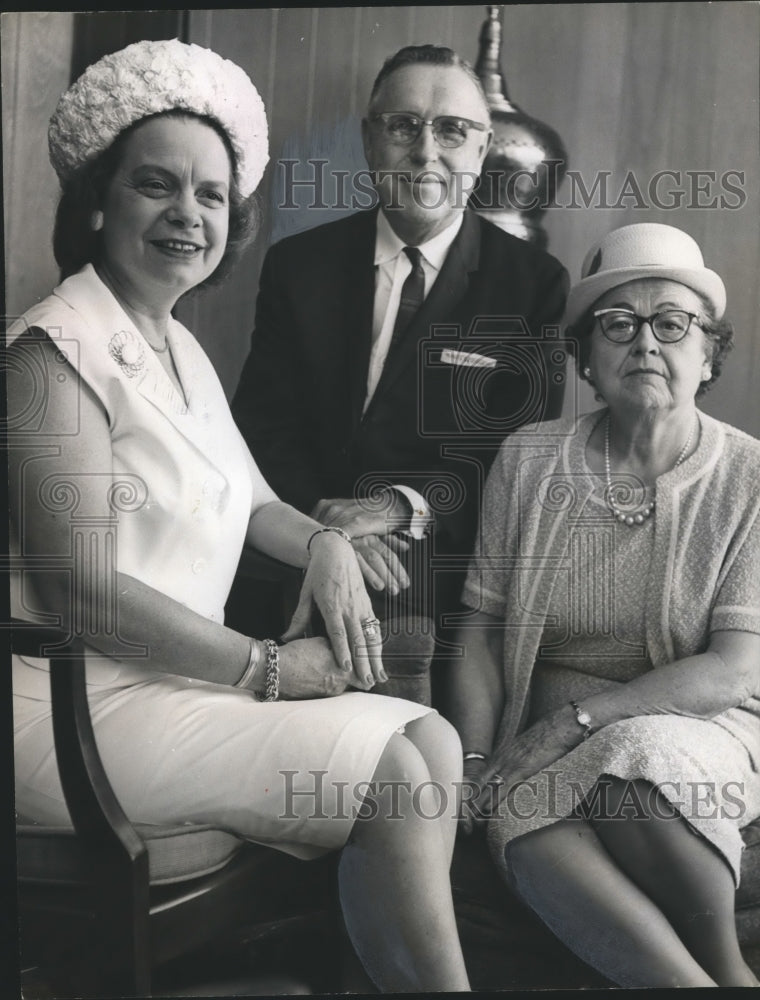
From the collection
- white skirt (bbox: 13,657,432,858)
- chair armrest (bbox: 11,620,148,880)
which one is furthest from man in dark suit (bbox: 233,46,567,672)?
chair armrest (bbox: 11,620,148,880)

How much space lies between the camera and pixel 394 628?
2551 mm

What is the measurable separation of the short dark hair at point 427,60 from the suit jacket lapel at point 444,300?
287 mm

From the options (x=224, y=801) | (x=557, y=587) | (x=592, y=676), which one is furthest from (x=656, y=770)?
(x=224, y=801)

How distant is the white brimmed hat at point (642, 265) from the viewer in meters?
2.52

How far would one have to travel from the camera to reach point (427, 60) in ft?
8.36

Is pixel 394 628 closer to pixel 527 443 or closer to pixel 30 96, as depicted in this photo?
pixel 527 443

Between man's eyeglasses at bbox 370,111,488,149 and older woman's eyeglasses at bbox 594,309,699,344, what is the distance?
0.49m

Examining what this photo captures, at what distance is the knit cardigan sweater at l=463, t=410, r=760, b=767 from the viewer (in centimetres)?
250

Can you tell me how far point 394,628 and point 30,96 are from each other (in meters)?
1.41

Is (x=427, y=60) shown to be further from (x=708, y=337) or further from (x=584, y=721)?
(x=584, y=721)

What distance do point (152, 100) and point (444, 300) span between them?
2.49 feet

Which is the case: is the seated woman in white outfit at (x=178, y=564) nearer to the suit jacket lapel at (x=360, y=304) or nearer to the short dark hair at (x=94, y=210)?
the short dark hair at (x=94, y=210)

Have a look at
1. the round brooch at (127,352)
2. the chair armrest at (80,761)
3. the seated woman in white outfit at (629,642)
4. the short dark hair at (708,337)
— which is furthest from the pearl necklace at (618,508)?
the chair armrest at (80,761)

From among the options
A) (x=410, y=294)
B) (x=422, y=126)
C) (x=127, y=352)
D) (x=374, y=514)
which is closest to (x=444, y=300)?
(x=410, y=294)
